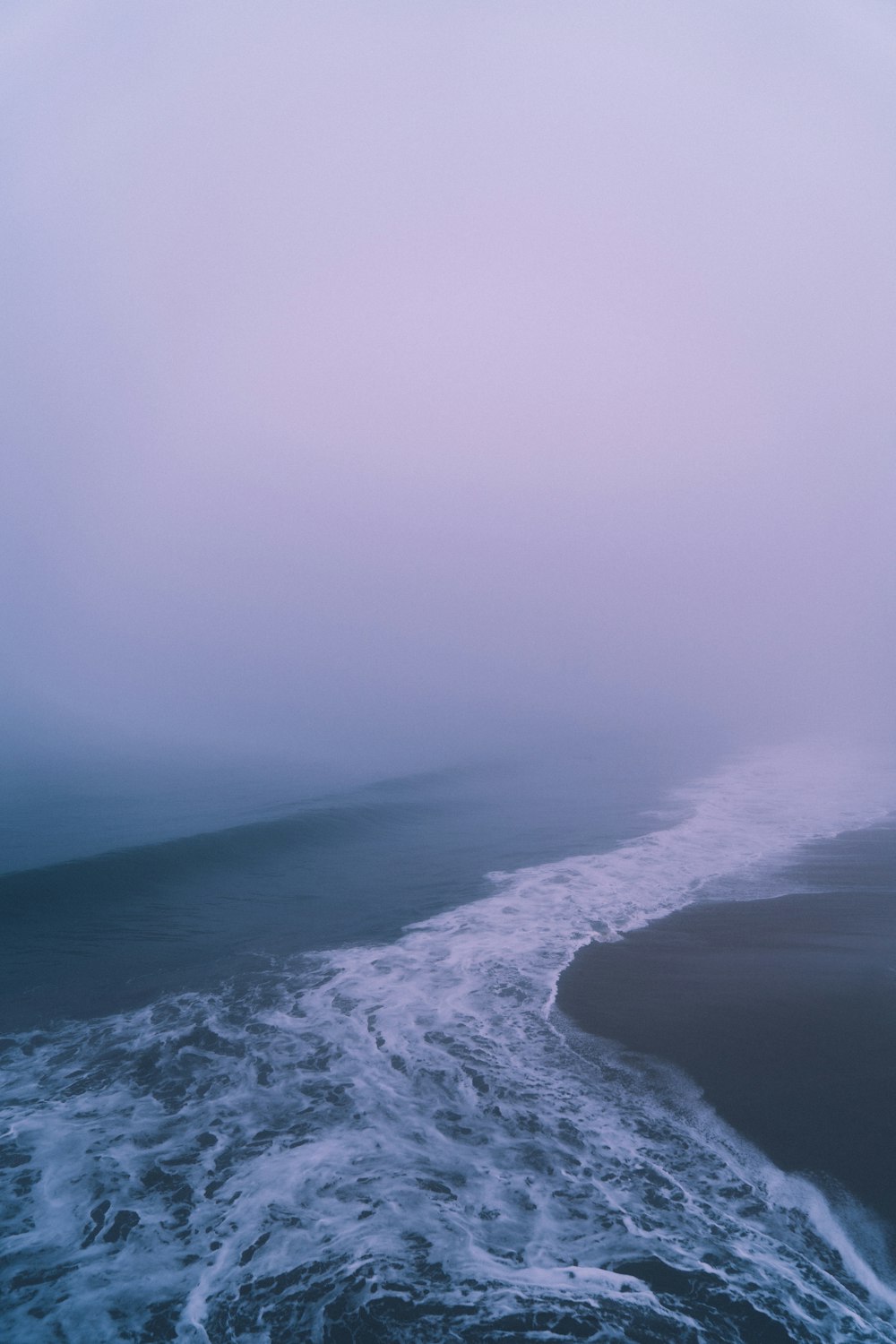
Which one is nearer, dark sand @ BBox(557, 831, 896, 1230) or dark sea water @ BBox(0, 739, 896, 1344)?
dark sea water @ BBox(0, 739, 896, 1344)

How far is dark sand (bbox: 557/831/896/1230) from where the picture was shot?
6.48 metres

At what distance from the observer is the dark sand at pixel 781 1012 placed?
255 inches

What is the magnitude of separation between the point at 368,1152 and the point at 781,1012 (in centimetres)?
591

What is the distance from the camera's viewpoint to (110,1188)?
20.2 ft

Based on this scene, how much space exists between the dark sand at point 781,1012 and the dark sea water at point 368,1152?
16.5 inches

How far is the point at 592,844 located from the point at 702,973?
9326 millimetres

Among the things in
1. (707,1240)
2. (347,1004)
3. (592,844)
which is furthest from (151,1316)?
(592,844)

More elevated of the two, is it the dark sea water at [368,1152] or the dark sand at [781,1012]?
the dark sea water at [368,1152]

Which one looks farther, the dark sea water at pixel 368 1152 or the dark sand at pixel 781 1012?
the dark sand at pixel 781 1012

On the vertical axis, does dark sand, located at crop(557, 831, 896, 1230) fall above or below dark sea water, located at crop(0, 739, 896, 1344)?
below

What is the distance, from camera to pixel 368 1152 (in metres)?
6.54

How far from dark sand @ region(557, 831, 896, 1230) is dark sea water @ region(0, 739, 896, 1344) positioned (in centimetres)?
42

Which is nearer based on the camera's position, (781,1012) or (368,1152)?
(368,1152)

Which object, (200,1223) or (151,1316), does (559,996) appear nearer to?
(200,1223)
